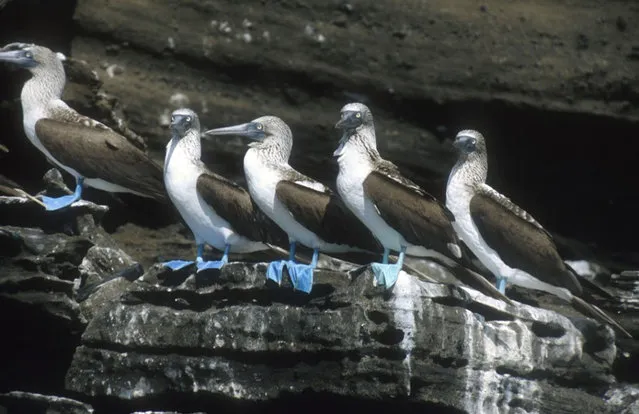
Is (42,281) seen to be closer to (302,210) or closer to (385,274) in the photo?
(302,210)

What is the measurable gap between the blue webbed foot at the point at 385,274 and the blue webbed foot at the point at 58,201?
2.91 m

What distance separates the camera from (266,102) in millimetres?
13797

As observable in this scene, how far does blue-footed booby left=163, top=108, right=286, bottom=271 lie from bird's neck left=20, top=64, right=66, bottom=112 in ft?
4.89

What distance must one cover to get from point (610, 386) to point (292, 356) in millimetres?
2527

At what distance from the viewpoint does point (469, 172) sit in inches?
449

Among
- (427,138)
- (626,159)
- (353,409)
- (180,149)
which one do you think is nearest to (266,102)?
(427,138)

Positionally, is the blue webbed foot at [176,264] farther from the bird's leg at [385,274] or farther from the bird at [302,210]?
the bird's leg at [385,274]

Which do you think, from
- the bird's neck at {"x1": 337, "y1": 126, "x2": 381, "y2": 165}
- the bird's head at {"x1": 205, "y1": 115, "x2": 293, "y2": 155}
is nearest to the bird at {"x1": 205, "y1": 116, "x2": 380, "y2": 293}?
the bird's head at {"x1": 205, "y1": 115, "x2": 293, "y2": 155}

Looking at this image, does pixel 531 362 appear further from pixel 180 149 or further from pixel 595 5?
pixel 595 5

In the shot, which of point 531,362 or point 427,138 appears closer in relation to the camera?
point 531,362

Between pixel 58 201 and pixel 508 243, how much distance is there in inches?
147

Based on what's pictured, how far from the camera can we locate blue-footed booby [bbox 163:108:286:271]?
1104 centimetres

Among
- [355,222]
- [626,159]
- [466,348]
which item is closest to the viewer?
[466,348]

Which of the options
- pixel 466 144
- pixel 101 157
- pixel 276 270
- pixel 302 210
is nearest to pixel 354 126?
pixel 302 210
